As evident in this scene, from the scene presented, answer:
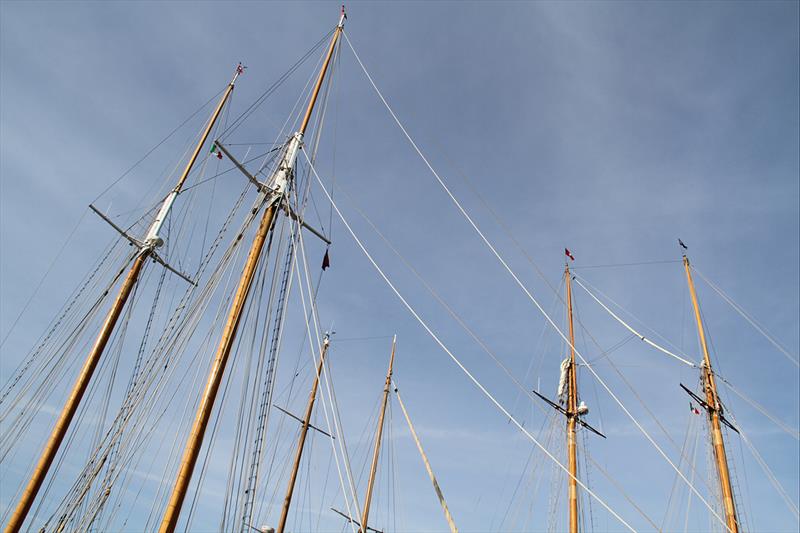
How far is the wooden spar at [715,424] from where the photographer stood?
2488 centimetres

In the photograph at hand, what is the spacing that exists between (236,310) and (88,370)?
1310cm

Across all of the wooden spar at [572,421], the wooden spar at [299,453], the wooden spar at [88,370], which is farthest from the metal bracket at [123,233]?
the wooden spar at [572,421]

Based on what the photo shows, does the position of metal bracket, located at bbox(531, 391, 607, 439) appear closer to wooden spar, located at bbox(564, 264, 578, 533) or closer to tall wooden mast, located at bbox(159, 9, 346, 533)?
wooden spar, located at bbox(564, 264, 578, 533)

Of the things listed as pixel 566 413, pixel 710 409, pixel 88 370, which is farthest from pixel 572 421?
pixel 88 370

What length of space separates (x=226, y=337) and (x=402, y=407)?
23.8ft

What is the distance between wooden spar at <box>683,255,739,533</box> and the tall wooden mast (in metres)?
24.3

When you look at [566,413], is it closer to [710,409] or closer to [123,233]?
[710,409]

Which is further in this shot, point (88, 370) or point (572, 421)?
point (572, 421)

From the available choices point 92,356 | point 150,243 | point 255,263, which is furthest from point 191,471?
point 150,243

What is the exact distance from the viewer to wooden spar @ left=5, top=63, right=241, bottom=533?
19.1m

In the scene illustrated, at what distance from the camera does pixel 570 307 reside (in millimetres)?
39875

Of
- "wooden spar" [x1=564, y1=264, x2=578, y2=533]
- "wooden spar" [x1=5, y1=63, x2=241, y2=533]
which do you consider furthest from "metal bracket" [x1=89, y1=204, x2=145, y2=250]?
"wooden spar" [x1=564, y1=264, x2=578, y2=533]

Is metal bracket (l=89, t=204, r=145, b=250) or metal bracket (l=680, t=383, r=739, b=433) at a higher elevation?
metal bracket (l=89, t=204, r=145, b=250)

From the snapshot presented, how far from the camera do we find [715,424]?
28.5 meters
